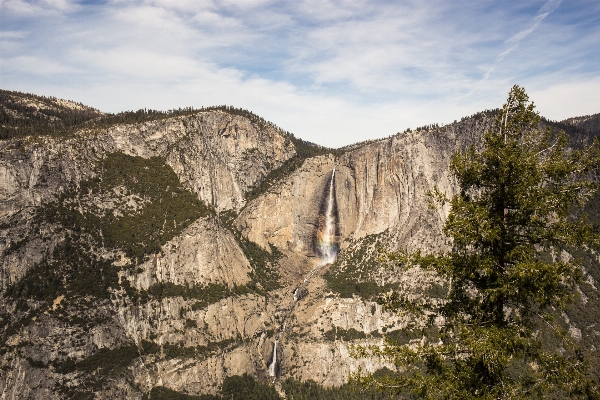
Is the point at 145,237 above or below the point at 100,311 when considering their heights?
above

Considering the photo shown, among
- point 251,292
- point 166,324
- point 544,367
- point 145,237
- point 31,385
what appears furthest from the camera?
point 251,292

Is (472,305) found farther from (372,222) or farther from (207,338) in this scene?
(372,222)

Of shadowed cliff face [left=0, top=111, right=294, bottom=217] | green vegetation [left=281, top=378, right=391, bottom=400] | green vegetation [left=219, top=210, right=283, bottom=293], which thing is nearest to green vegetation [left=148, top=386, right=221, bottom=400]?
green vegetation [left=281, top=378, right=391, bottom=400]

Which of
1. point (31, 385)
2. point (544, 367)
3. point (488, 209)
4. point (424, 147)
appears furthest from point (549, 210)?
point (424, 147)

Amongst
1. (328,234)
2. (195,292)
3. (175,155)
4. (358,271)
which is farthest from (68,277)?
(328,234)

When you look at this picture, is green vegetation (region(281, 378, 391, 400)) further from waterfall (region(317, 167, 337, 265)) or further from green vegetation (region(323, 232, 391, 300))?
waterfall (region(317, 167, 337, 265))

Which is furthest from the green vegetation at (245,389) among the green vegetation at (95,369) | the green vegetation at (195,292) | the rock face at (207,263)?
the green vegetation at (95,369)

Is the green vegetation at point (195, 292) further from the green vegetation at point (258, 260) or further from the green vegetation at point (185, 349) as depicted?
the green vegetation at point (258, 260)
